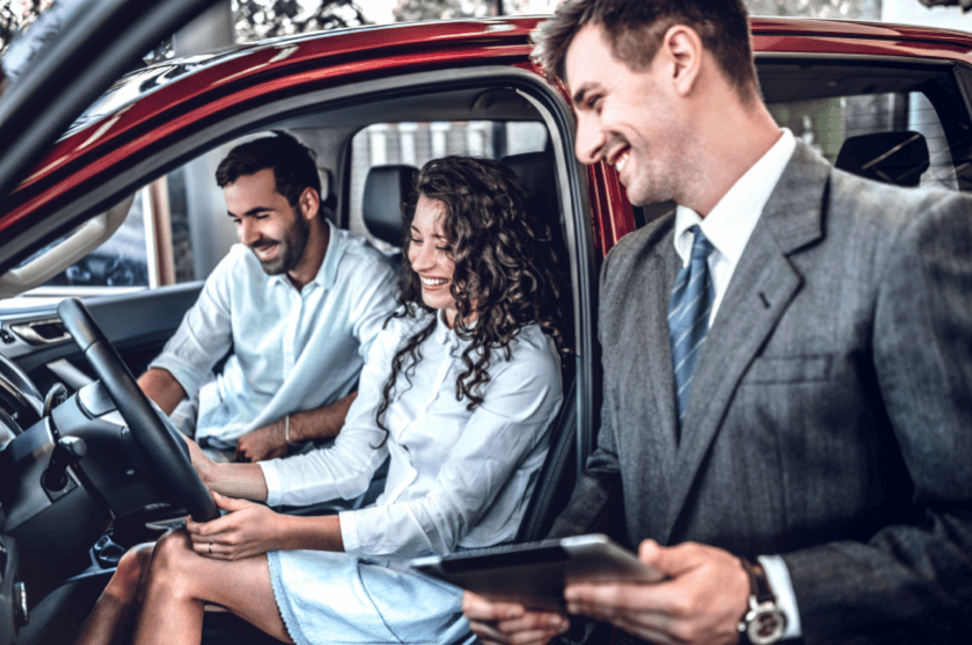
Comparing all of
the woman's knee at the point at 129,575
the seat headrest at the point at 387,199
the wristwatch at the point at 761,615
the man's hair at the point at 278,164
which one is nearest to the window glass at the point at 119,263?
the man's hair at the point at 278,164

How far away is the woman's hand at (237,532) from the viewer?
1489 millimetres

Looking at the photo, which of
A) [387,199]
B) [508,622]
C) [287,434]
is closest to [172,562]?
[287,434]

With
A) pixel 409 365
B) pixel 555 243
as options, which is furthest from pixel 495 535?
pixel 555 243

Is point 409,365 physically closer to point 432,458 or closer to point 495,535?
point 432,458

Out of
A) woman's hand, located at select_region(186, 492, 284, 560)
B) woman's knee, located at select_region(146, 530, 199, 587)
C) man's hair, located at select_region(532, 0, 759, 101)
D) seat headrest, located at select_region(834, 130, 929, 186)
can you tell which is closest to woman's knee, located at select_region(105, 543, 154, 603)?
woman's knee, located at select_region(146, 530, 199, 587)

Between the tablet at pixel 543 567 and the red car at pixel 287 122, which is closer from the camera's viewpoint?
the tablet at pixel 543 567

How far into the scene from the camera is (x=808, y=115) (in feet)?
5.46

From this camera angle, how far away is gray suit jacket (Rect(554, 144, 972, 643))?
36.3 inches

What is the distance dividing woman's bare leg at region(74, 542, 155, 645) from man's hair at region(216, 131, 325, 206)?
1.09 m

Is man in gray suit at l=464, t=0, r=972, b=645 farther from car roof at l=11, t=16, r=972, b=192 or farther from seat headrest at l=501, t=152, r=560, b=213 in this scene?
seat headrest at l=501, t=152, r=560, b=213

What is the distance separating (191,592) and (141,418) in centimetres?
43

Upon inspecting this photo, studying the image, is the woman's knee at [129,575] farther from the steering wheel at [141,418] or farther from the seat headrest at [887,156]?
the seat headrest at [887,156]

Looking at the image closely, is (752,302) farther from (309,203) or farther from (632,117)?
(309,203)

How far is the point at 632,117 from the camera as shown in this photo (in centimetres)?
111
